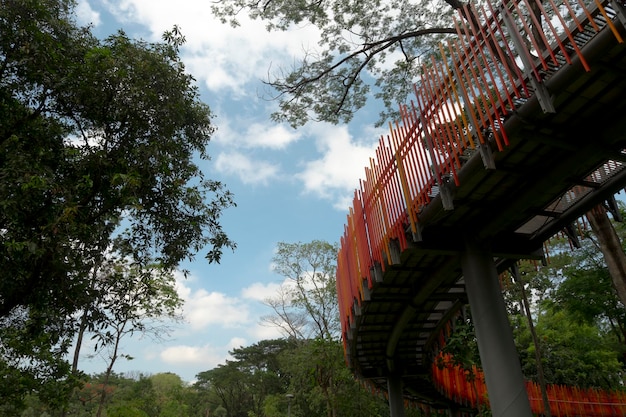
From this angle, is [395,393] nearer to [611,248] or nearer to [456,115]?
[611,248]

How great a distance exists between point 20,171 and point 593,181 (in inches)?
353

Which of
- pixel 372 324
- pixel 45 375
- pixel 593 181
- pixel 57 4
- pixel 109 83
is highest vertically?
pixel 57 4

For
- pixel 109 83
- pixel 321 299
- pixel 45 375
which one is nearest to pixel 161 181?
pixel 109 83

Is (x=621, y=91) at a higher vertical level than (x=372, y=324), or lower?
higher

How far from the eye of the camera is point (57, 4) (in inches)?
347

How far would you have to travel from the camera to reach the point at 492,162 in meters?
5.19

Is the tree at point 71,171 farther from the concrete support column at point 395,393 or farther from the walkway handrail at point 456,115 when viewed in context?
the concrete support column at point 395,393

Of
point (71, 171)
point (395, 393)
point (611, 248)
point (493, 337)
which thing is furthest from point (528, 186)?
point (395, 393)

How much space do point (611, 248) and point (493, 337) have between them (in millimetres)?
4483

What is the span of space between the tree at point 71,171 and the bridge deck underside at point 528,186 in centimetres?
459

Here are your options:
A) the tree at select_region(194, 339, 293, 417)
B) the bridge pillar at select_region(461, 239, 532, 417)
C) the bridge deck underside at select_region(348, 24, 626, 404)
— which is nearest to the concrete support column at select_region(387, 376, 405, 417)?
the bridge deck underside at select_region(348, 24, 626, 404)

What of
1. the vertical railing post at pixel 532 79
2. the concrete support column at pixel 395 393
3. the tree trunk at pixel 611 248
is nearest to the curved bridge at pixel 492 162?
the vertical railing post at pixel 532 79

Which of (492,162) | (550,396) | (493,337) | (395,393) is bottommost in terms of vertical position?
(550,396)

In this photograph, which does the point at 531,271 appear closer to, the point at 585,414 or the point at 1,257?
the point at 585,414
